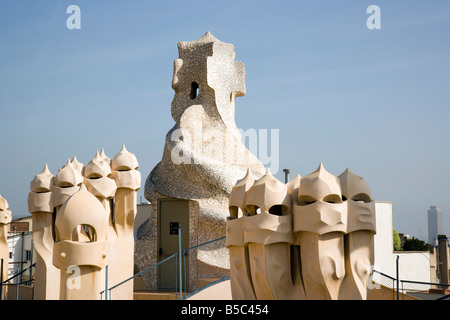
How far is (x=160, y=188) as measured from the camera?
14.5 m

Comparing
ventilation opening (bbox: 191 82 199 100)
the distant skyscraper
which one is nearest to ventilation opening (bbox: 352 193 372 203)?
ventilation opening (bbox: 191 82 199 100)

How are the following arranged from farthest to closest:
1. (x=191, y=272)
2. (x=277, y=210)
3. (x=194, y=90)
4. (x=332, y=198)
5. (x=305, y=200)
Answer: (x=194, y=90) → (x=191, y=272) → (x=277, y=210) → (x=305, y=200) → (x=332, y=198)

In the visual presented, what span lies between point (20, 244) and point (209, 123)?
485 inches

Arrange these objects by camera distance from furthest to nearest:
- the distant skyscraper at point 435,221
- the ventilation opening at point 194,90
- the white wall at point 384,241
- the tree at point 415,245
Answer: the distant skyscraper at point 435,221
the tree at point 415,245
the white wall at point 384,241
the ventilation opening at point 194,90

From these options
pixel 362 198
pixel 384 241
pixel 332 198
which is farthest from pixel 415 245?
pixel 332 198

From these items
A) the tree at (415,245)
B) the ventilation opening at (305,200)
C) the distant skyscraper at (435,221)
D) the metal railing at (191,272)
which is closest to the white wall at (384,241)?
the metal railing at (191,272)

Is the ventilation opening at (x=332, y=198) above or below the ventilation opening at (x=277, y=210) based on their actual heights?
above

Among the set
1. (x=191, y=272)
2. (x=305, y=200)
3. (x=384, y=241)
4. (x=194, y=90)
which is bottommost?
(x=191, y=272)

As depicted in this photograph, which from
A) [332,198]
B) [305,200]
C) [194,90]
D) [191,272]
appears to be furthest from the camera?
[194,90]

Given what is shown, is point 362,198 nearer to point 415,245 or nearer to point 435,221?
point 415,245

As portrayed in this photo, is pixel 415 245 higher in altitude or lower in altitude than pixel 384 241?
higher

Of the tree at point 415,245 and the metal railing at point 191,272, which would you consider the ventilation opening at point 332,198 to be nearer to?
the metal railing at point 191,272
